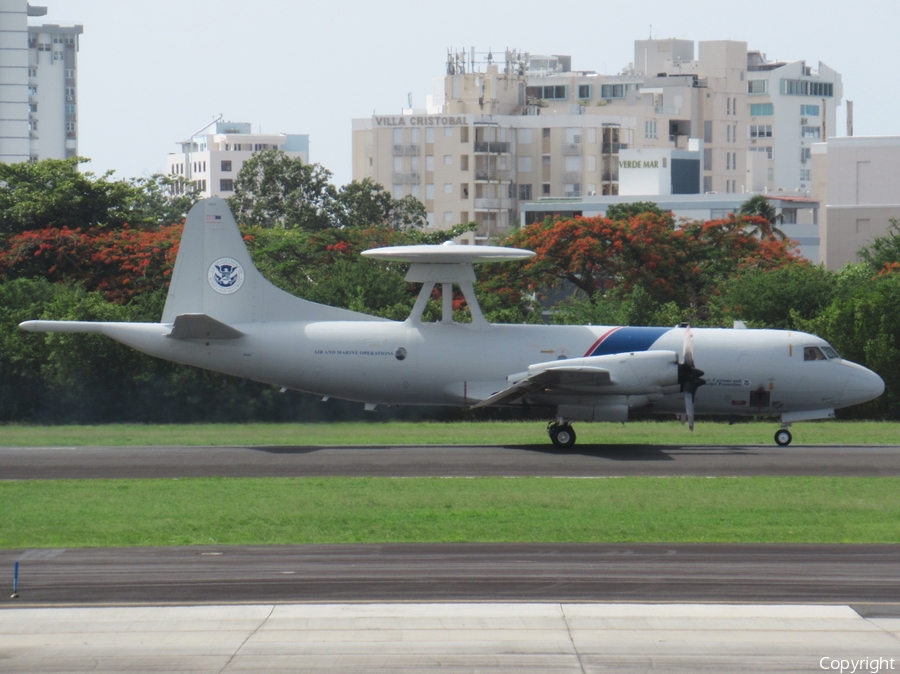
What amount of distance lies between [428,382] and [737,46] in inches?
6276

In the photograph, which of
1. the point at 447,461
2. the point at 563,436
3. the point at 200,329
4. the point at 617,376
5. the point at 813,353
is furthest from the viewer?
the point at 813,353

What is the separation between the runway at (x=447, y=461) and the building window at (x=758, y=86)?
174512 millimetres

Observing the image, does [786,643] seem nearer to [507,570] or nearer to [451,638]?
[451,638]

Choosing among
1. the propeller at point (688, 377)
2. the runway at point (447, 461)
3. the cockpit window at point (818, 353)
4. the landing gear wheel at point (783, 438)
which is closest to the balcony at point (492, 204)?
the cockpit window at point (818, 353)

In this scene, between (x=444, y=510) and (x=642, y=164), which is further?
(x=642, y=164)

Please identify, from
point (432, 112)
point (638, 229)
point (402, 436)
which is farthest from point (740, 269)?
point (432, 112)

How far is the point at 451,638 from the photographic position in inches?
539

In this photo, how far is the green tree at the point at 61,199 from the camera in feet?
197

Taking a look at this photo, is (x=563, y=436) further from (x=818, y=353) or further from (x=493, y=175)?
(x=493, y=175)

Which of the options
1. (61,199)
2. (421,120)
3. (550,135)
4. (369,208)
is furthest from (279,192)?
(61,199)

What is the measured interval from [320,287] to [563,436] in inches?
803

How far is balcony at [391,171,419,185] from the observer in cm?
15262

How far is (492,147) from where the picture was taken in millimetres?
149875

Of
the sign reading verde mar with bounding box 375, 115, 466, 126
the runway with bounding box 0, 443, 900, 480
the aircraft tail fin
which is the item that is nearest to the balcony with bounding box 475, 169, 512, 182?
the sign reading verde mar with bounding box 375, 115, 466, 126
